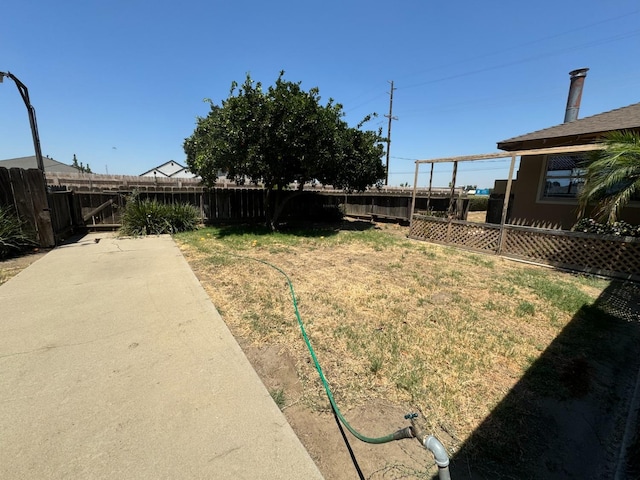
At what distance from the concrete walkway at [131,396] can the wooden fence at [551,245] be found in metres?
7.23

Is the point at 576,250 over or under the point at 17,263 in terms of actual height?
over

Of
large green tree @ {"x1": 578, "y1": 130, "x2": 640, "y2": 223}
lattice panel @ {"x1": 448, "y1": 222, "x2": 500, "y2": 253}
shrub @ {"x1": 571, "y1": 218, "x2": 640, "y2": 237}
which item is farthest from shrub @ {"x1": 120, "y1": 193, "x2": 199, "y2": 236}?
shrub @ {"x1": 571, "y1": 218, "x2": 640, "y2": 237}

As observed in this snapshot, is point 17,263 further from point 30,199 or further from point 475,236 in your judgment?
point 475,236

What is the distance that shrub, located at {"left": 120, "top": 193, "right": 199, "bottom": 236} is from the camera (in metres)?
8.90

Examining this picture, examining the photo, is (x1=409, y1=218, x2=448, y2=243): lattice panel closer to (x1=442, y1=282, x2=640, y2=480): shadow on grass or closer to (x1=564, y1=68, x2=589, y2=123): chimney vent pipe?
→ (x1=442, y1=282, x2=640, y2=480): shadow on grass

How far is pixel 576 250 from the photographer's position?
6289 mm

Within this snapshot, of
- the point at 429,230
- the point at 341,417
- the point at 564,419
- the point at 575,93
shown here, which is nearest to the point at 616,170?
the point at 429,230

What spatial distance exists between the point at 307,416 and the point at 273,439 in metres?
0.34

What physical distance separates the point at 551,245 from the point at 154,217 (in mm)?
10922

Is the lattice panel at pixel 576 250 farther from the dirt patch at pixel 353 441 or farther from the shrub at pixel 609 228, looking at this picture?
the dirt patch at pixel 353 441

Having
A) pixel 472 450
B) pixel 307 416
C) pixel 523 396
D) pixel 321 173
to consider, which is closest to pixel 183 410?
pixel 307 416

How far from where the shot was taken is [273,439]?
1884mm

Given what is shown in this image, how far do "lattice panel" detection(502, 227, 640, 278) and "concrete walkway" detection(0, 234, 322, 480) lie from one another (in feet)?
23.8

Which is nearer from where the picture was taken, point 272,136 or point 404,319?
point 404,319
